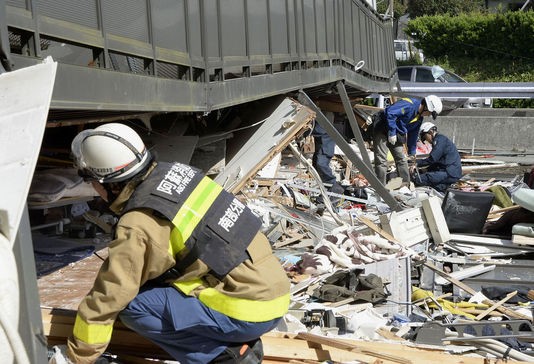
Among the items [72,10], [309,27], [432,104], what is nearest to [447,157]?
[432,104]

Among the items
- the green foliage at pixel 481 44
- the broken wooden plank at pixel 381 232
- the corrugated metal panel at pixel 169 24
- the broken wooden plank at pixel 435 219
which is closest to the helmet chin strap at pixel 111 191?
the corrugated metal panel at pixel 169 24

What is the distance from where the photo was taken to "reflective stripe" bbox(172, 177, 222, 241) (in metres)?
4.20

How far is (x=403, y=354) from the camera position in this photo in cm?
570

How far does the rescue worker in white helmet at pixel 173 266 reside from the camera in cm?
412

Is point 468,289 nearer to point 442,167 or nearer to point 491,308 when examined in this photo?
point 491,308

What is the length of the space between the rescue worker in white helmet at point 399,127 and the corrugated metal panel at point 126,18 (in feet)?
25.9

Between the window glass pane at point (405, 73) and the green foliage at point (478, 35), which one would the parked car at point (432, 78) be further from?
the green foliage at point (478, 35)

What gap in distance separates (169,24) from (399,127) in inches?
303

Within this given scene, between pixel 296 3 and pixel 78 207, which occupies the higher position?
pixel 296 3

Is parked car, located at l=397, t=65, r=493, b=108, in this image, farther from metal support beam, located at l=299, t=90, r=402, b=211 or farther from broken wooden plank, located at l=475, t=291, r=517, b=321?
broken wooden plank, located at l=475, t=291, r=517, b=321

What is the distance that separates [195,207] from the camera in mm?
4285

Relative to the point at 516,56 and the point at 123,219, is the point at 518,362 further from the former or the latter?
the point at 516,56

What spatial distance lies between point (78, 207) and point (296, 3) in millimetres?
3915

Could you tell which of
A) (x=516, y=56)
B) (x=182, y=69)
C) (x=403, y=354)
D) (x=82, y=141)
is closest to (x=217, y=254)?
(x=82, y=141)
